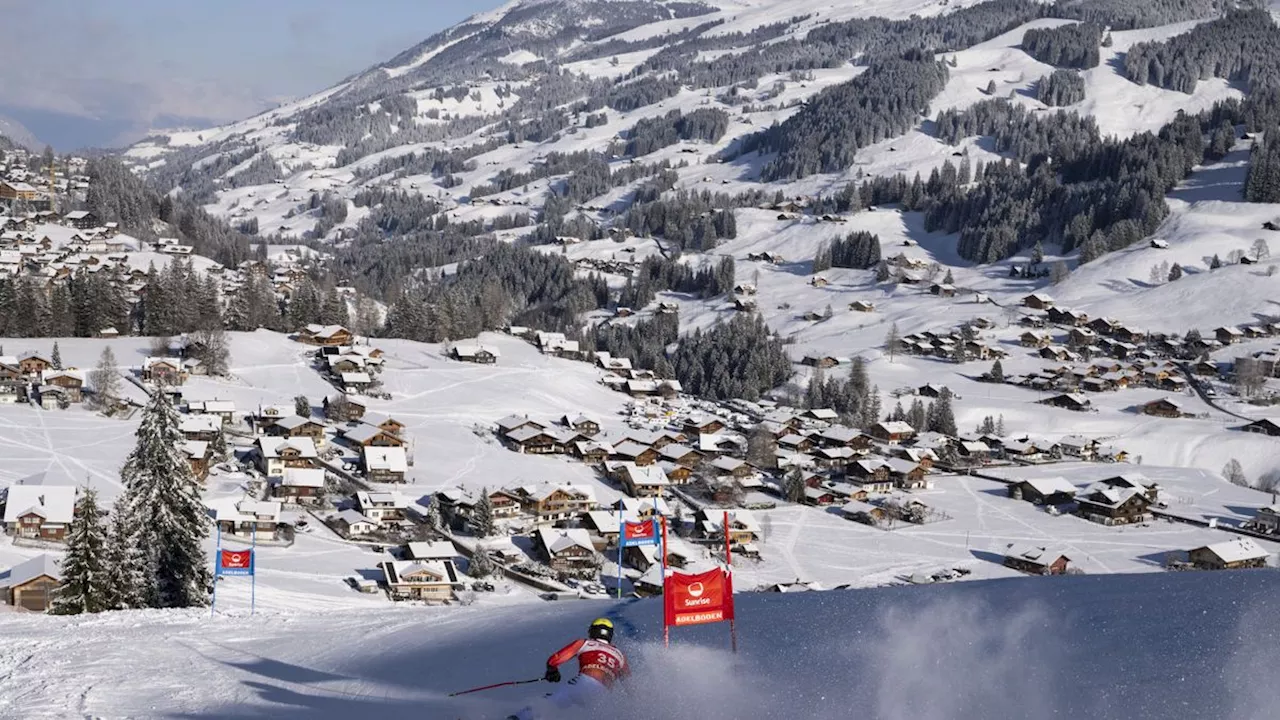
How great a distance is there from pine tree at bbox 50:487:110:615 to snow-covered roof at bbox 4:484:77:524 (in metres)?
15.9

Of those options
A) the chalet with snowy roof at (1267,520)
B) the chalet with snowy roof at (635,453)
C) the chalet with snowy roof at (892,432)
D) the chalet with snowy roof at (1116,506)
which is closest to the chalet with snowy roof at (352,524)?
the chalet with snowy roof at (635,453)

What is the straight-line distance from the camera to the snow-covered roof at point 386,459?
5659cm

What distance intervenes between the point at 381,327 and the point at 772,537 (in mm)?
61042

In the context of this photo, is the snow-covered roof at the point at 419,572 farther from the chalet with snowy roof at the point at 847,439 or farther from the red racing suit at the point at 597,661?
the chalet with snowy roof at the point at 847,439

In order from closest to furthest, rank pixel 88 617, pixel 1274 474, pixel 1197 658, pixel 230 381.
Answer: pixel 1197 658 → pixel 88 617 → pixel 1274 474 → pixel 230 381

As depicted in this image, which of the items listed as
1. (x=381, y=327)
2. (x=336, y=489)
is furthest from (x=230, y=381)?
(x=381, y=327)

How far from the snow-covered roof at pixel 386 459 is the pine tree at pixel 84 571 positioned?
3007cm

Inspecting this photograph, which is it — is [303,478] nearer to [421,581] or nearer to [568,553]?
[421,581]

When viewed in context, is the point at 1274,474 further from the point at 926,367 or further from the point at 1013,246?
the point at 1013,246

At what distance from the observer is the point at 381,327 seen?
337 feet

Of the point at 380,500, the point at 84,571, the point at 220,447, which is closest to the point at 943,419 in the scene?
the point at 380,500

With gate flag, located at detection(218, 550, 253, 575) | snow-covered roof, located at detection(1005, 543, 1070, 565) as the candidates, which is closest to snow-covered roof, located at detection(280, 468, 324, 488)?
gate flag, located at detection(218, 550, 253, 575)

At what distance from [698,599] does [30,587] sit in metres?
26.1

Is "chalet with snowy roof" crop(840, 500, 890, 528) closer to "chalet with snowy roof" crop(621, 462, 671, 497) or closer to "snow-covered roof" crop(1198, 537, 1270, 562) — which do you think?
"chalet with snowy roof" crop(621, 462, 671, 497)
